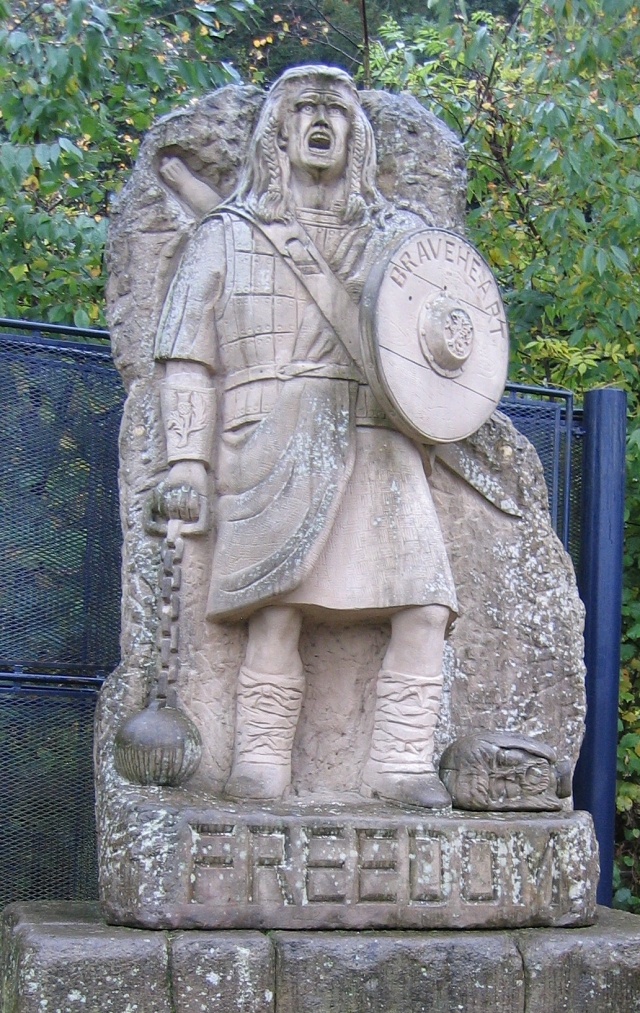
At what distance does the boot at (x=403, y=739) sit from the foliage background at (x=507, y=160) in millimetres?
2751

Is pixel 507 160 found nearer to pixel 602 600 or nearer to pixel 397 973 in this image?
pixel 602 600

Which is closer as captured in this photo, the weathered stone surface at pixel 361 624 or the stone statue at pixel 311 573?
the stone statue at pixel 311 573

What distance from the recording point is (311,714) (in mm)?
4625

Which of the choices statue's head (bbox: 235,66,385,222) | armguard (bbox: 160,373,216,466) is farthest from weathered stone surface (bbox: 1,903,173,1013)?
statue's head (bbox: 235,66,385,222)

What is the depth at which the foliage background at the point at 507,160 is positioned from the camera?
683cm

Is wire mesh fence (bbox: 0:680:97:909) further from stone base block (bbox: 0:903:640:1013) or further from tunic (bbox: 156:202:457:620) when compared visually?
tunic (bbox: 156:202:457:620)

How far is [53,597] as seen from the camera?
5.70 m

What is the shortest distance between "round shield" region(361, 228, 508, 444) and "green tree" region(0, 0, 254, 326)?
2.50m

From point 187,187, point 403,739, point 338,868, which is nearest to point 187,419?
point 187,187

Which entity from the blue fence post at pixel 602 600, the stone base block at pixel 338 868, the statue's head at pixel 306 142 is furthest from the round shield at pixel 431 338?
the blue fence post at pixel 602 600

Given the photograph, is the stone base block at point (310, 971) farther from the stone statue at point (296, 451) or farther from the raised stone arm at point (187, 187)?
the raised stone arm at point (187, 187)

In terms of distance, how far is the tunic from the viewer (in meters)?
4.36

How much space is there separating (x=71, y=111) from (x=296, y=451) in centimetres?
306

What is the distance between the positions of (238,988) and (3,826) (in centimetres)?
195
